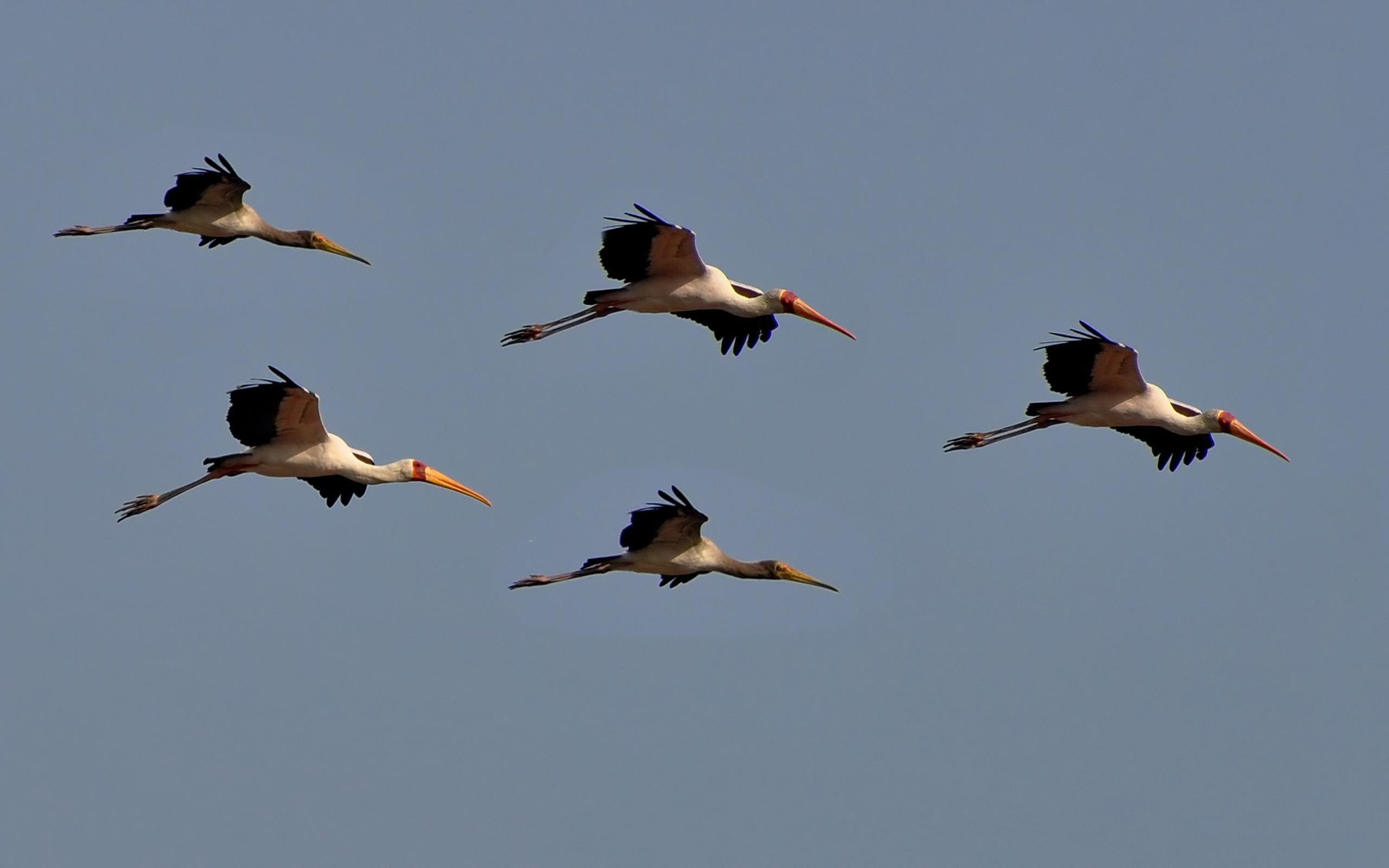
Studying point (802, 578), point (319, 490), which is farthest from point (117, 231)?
point (802, 578)

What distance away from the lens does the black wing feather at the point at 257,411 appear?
30.8 meters

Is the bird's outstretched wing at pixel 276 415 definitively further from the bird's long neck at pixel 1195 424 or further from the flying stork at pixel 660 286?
the bird's long neck at pixel 1195 424

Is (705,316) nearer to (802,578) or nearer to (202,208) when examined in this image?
(802,578)

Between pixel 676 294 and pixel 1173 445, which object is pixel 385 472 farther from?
pixel 1173 445

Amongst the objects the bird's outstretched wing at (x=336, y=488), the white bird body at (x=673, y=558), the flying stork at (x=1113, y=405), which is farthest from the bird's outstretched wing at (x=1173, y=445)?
the bird's outstretched wing at (x=336, y=488)

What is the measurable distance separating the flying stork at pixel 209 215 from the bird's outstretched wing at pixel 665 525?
249 inches

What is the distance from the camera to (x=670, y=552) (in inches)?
1240

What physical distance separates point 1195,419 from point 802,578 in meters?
5.32

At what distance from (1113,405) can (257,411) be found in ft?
32.3

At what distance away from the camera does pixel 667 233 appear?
32.2m

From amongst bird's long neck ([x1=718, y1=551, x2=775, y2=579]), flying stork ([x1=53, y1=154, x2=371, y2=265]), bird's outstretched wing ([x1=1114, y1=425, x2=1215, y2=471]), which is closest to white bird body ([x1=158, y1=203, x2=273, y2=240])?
flying stork ([x1=53, y1=154, x2=371, y2=265])

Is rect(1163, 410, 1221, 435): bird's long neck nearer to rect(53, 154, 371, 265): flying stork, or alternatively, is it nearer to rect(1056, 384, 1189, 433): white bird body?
rect(1056, 384, 1189, 433): white bird body

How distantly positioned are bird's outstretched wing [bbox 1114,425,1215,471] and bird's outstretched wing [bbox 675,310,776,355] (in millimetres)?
4485

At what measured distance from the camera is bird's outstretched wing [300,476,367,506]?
110 feet
